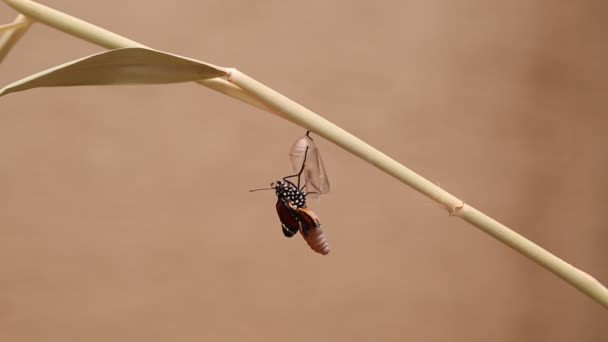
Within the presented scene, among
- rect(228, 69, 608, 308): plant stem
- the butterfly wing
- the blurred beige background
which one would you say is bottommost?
rect(228, 69, 608, 308): plant stem

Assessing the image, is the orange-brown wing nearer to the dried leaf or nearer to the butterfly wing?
the butterfly wing

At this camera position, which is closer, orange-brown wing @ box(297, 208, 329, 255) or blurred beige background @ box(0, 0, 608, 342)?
orange-brown wing @ box(297, 208, 329, 255)

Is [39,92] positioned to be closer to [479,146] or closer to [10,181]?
[10,181]

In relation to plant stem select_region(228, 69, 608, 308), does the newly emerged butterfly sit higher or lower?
higher

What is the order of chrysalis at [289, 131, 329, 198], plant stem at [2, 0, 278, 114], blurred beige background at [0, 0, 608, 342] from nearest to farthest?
plant stem at [2, 0, 278, 114], chrysalis at [289, 131, 329, 198], blurred beige background at [0, 0, 608, 342]

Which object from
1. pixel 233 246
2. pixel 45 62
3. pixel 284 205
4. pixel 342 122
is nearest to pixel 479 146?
pixel 342 122

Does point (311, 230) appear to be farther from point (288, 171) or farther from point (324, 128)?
point (288, 171)

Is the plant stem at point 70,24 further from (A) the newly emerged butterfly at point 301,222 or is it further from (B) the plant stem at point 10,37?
(A) the newly emerged butterfly at point 301,222

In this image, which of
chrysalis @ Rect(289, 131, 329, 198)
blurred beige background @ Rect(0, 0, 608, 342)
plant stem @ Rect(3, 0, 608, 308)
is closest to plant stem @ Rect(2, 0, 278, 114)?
plant stem @ Rect(3, 0, 608, 308)
